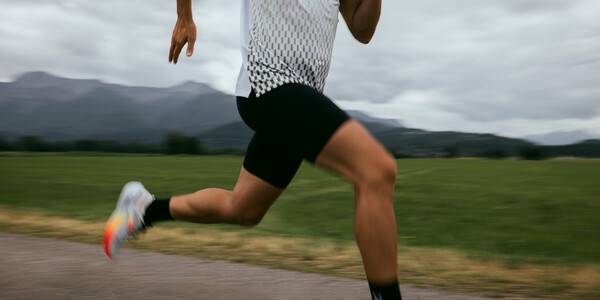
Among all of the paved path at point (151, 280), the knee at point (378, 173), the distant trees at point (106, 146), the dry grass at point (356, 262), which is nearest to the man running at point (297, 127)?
the knee at point (378, 173)

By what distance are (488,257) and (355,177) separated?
9.73 ft

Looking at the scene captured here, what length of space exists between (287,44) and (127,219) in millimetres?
1288

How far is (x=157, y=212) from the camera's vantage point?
9.11 feet

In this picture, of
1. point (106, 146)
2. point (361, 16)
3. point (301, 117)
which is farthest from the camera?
point (106, 146)

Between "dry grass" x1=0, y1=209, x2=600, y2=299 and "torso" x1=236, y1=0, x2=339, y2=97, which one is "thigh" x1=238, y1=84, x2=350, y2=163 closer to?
"torso" x1=236, y1=0, x2=339, y2=97

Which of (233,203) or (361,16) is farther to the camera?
(233,203)

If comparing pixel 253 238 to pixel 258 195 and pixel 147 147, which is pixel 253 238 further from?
pixel 147 147

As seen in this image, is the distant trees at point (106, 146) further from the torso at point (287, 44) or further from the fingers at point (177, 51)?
the torso at point (287, 44)

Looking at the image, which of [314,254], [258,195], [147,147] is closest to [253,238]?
[314,254]

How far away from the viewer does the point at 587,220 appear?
983 cm

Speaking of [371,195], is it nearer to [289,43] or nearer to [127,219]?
[289,43]

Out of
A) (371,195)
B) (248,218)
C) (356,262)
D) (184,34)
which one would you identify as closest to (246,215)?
(248,218)

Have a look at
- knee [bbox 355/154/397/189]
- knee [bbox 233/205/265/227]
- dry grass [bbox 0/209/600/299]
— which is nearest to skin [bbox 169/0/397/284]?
knee [bbox 355/154/397/189]

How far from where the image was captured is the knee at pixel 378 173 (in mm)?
1747
